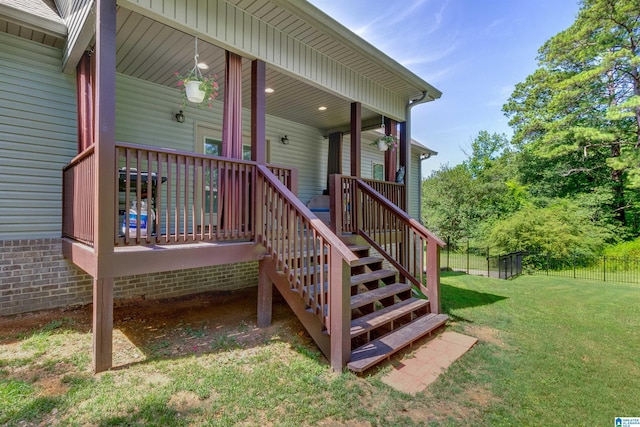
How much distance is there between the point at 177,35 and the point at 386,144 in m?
4.20

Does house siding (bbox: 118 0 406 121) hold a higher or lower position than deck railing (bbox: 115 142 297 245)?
higher

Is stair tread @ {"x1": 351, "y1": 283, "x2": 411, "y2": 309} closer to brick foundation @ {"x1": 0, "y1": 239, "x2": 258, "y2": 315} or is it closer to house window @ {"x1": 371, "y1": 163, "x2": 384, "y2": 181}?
brick foundation @ {"x1": 0, "y1": 239, "x2": 258, "y2": 315}

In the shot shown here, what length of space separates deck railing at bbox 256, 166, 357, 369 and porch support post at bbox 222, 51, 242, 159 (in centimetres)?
46

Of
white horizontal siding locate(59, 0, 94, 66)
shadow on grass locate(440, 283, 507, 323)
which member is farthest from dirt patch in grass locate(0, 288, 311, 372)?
white horizontal siding locate(59, 0, 94, 66)

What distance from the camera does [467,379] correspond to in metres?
2.93

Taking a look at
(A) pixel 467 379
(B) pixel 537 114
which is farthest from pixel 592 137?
(A) pixel 467 379

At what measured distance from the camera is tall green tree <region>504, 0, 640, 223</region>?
42.4ft

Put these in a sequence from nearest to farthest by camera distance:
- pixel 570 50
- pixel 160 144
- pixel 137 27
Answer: pixel 137 27 → pixel 160 144 → pixel 570 50

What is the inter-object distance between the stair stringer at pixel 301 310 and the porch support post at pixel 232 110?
1.53 m

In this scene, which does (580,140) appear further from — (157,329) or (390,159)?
(157,329)

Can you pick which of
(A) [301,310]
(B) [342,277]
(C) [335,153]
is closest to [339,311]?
(B) [342,277]

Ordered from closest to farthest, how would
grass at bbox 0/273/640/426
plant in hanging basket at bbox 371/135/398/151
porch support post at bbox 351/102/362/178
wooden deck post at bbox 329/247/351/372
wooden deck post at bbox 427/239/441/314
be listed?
grass at bbox 0/273/640/426 < wooden deck post at bbox 329/247/351/372 < wooden deck post at bbox 427/239/441/314 < porch support post at bbox 351/102/362/178 < plant in hanging basket at bbox 371/135/398/151

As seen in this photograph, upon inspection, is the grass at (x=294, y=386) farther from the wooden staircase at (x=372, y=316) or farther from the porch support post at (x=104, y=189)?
the porch support post at (x=104, y=189)

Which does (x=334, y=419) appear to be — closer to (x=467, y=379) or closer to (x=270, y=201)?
(x=467, y=379)
